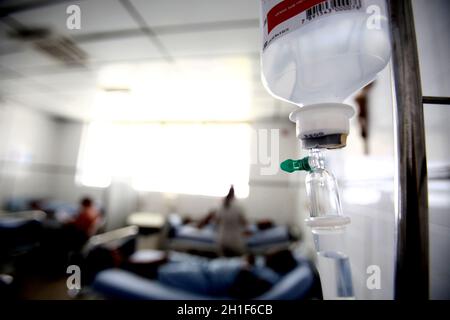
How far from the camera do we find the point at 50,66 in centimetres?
228

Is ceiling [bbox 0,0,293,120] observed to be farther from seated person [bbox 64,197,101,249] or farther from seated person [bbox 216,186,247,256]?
seated person [bbox 64,197,101,249]

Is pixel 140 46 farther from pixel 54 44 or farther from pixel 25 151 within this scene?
pixel 25 151

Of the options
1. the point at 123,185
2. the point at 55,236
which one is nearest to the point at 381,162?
the point at 55,236

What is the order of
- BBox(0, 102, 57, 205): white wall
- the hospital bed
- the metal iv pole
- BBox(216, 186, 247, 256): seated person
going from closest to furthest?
Answer: the metal iv pole, BBox(216, 186, 247, 256): seated person, the hospital bed, BBox(0, 102, 57, 205): white wall

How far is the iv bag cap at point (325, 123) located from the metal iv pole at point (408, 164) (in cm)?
7

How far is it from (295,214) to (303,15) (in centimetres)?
379

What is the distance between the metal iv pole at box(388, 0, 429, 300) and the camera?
272mm

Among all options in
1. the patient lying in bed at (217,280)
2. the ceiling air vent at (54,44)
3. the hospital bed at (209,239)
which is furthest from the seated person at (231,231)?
the ceiling air vent at (54,44)

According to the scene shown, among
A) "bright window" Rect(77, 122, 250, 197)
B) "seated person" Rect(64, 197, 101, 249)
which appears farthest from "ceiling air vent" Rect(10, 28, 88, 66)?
"bright window" Rect(77, 122, 250, 197)

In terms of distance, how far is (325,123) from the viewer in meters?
0.29

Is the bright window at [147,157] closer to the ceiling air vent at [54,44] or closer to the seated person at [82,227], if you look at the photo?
the seated person at [82,227]

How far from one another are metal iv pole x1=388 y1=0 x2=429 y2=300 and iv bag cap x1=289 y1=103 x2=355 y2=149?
2.7 inches

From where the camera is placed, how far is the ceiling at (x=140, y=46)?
4.35 ft

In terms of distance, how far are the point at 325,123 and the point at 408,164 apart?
120 mm
